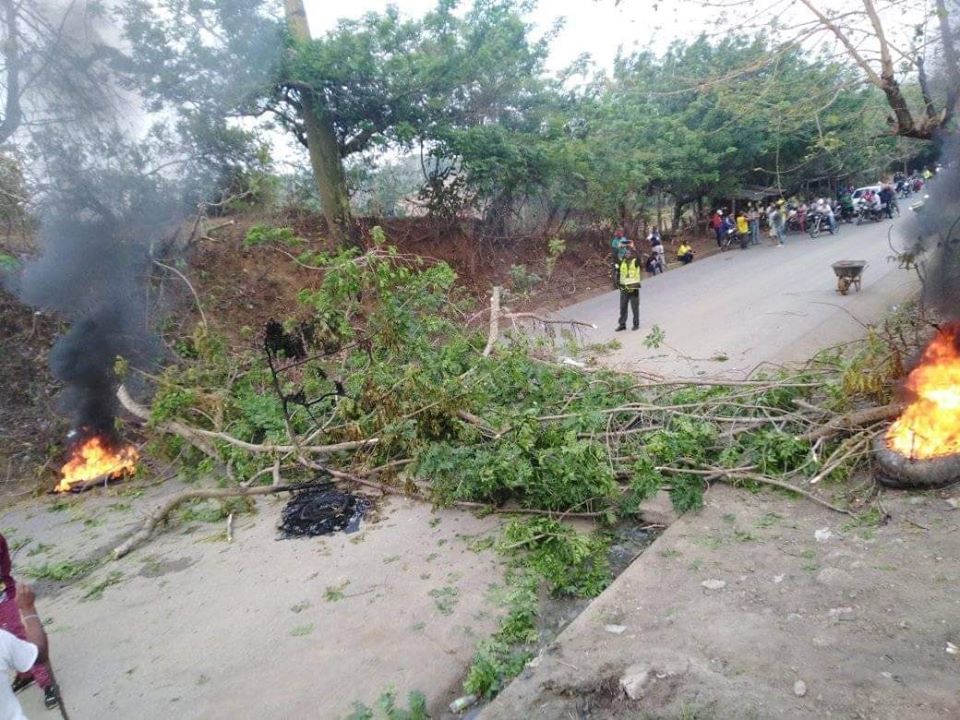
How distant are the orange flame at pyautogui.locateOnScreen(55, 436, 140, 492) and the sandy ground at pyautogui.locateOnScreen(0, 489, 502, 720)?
1.89m

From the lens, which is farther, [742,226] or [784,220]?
[742,226]

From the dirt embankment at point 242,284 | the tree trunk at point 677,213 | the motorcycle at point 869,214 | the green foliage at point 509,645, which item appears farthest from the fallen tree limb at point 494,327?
the motorcycle at point 869,214

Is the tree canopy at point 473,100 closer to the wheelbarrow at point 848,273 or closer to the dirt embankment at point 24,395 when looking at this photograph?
the wheelbarrow at point 848,273

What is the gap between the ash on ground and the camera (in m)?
4.98

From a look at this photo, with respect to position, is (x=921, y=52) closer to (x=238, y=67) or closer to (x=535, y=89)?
(x=535, y=89)

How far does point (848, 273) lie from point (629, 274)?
14.1ft

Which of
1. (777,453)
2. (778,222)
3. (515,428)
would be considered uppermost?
(778,222)

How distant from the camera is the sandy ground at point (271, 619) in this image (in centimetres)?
323

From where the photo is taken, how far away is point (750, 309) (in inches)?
406

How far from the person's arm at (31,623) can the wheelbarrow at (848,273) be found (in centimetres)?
Result: 1163

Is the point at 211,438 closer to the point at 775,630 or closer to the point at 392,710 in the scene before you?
the point at 392,710

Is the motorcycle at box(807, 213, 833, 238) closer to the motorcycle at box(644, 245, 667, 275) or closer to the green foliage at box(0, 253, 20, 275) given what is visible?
the motorcycle at box(644, 245, 667, 275)

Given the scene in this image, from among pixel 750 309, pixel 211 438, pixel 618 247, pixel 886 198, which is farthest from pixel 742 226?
pixel 211 438

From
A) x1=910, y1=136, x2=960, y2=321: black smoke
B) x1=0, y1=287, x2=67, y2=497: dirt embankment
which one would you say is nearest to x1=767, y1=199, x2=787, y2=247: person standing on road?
x1=910, y1=136, x2=960, y2=321: black smoke
